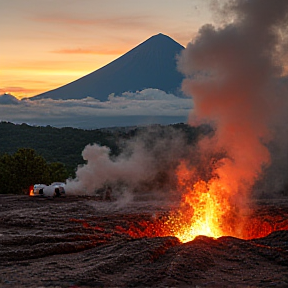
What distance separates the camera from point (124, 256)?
36.9 ft

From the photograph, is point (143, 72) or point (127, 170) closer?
point (127, 170)

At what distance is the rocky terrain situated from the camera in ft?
32.3

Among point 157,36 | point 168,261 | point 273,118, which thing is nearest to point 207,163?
point 273,118

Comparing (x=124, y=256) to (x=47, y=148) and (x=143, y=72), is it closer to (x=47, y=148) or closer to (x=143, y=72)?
(x=47, y=148)

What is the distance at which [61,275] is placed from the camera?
10.1 m

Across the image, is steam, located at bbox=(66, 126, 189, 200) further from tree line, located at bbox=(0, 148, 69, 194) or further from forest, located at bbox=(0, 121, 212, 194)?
tree line, located at bbox=(0, 148, 69, 194)

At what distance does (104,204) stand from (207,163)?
446 inches

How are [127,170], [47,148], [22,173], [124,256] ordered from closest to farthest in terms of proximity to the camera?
[124,256], [127,170], [22,173], [47,148]

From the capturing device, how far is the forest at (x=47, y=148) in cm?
3588

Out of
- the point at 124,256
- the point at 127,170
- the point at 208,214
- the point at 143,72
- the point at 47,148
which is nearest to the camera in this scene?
the point at 124,256

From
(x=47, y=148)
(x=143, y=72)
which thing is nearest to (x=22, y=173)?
(x=47, y=148)

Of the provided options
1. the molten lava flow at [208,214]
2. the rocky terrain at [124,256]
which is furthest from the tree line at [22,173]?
the molten lava flow at [208,214]

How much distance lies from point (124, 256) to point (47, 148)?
69510 millimetres

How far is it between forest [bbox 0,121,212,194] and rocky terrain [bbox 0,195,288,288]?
Result: 60.6 ft
